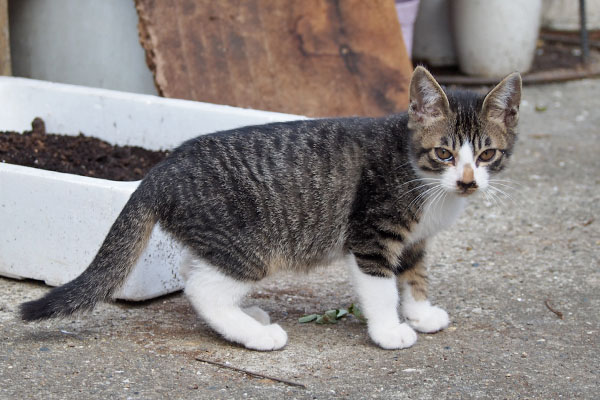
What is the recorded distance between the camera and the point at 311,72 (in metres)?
5.94

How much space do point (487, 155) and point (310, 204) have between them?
0.75 metres

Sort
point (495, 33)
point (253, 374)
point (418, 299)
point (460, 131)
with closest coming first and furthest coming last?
point (253, 374) < point (460, 131) < point (418, 299) < point (495, 33)

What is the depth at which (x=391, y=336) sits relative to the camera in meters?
3.37

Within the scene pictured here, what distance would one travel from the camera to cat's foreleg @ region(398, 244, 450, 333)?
3584 millimetres

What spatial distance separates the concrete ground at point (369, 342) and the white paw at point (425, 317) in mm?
41

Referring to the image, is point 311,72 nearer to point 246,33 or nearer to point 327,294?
point 246,33

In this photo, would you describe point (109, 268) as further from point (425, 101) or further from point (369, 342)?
point (425, 101)

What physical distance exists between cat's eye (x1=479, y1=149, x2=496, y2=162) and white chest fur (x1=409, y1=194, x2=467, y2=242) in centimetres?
21

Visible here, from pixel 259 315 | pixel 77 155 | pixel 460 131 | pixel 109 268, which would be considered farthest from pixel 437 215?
pixel 77 155

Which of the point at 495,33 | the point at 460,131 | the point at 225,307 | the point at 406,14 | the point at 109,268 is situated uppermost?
the point at 460,131

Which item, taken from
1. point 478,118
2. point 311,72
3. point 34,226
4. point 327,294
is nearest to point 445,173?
point 478,118

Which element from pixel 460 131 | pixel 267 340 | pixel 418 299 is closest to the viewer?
pixel 460 131

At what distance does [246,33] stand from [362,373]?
11.0 ft

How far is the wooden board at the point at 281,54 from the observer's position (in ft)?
18.2
